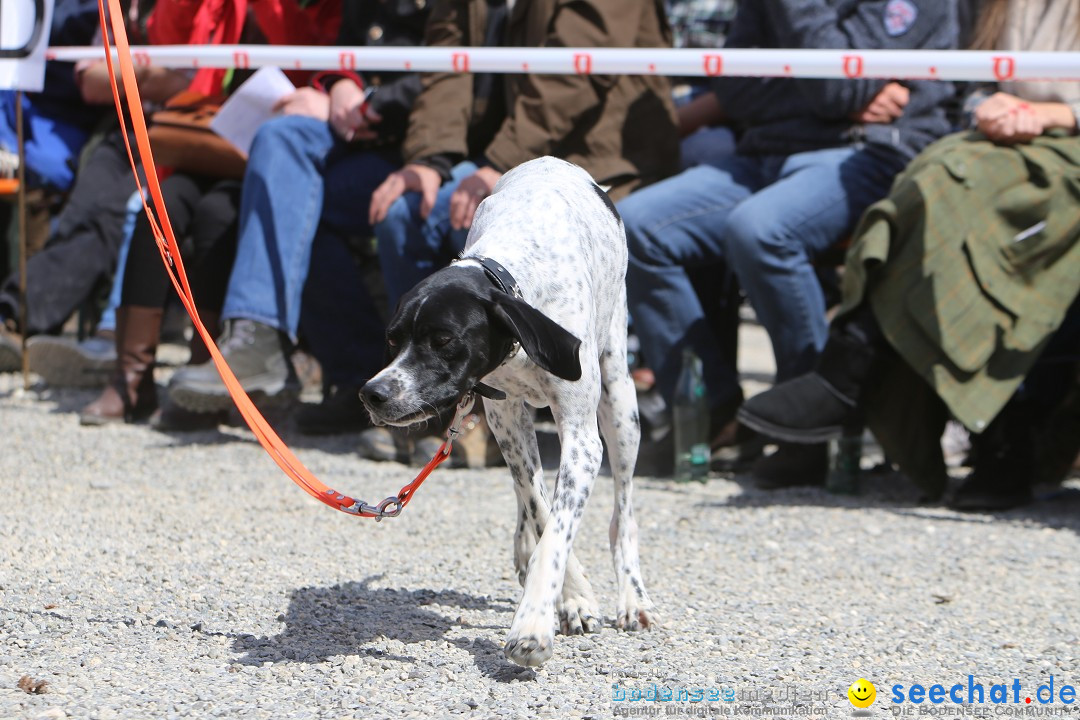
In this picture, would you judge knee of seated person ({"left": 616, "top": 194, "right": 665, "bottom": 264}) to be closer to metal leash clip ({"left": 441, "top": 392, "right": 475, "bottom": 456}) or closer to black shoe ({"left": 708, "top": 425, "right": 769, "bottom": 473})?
black shoe ({"left": 708, "top": 425, "right": 769, "bottom": 473})

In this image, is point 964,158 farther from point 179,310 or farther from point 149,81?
point 179,310

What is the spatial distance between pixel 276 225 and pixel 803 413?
2.39 m

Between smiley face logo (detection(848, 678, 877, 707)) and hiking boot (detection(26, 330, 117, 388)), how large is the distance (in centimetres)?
477

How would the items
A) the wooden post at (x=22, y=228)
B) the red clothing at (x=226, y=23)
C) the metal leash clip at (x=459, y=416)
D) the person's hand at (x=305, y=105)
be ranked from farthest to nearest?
the wooden post at (x=22, y=228) → the red clothing at (x=226, y=23) → the person's hand at (x=305, y=105) → the metal leash clip at (x=459, y=416)

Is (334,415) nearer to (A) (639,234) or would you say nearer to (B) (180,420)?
(B) (180,420)

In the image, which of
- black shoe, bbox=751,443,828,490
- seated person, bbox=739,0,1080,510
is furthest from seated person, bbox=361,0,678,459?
black shoe, bbox=751,443,828,490

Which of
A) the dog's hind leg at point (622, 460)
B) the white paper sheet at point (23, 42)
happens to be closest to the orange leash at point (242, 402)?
the dog's hind leg at point (622, 460)

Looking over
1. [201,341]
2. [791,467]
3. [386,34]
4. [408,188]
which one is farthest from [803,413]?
[201,341]

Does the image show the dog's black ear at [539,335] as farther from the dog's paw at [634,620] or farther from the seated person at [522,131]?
the seated person at [522,131]

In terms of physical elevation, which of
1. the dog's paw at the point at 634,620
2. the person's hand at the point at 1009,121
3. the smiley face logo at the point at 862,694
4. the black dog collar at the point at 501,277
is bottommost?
the dog's paw at the point at 634,620

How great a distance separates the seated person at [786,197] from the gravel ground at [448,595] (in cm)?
60

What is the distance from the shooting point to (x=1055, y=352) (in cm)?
508

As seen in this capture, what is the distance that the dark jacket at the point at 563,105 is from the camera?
527cm

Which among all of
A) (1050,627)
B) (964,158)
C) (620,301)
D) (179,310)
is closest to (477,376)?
(620,301)
